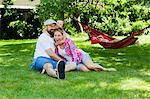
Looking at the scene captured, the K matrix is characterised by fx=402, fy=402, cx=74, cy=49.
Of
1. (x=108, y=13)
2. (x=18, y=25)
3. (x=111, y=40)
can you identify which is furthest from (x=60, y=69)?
(x=18, y=25)

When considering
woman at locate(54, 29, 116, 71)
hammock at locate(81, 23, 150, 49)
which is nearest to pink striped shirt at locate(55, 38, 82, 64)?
woman at locate(54, 29, 116, 71)

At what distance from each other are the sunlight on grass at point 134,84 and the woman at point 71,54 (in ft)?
3.39

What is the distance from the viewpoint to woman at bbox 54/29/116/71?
682 centimetres

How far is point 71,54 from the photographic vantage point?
6895mm

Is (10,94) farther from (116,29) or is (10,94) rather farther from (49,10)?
(116,29)

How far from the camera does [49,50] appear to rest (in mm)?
6711

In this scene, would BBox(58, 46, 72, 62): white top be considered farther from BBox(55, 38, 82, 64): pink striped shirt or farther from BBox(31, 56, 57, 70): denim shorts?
BBox(31, 56, 57, 70): denim shorts

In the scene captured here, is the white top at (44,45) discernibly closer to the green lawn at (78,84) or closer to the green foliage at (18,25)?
the green lawn at (78,84)

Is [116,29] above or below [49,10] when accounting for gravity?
below

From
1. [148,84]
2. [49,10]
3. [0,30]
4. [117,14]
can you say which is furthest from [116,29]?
[148,84]

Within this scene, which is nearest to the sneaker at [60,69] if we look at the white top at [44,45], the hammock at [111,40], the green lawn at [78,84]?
the green lawn at [78,84]

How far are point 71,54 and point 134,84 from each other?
1.62 m

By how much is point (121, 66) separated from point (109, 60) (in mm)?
1090

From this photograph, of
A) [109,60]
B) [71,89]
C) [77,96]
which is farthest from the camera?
[109,60]
